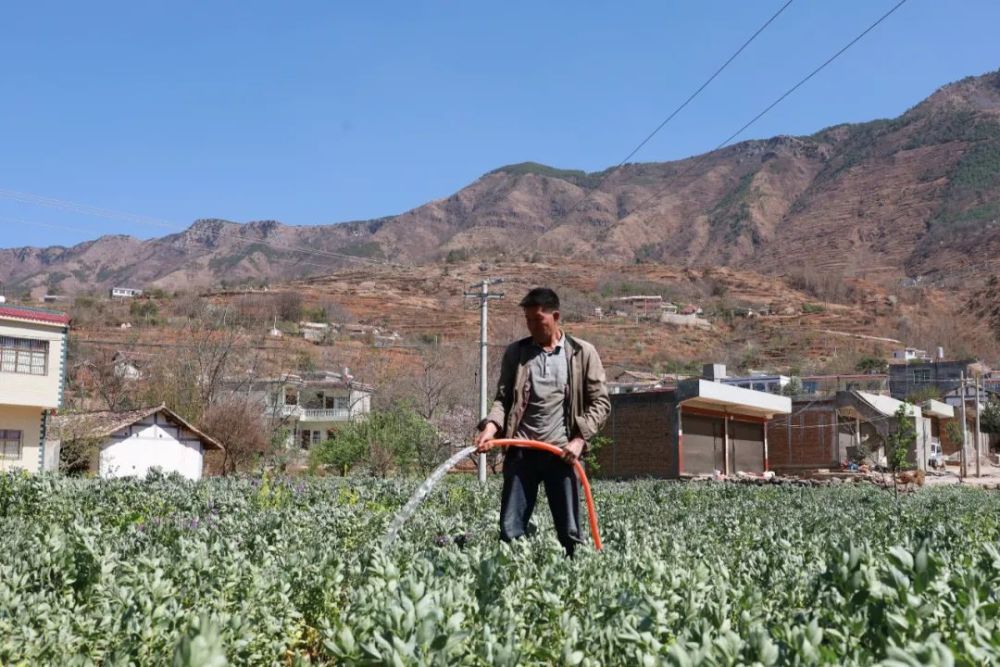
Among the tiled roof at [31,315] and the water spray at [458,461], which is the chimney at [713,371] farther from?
the water spray at [458,461]

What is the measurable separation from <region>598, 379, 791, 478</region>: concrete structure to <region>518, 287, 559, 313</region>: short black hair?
26176 mm

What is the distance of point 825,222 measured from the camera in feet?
507

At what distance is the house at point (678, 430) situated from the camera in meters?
32.7

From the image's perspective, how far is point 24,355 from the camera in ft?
108

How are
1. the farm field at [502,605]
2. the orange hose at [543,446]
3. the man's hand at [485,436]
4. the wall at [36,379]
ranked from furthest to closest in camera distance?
the wall at [36,379]
the orange hose at [543,446]
the man's hand at [485,436]
the farm field at [502,605]

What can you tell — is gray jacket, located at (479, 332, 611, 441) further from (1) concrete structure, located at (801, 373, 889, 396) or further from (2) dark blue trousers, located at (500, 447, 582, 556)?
(1) concrete structure, located at (801, 373, 889, 396)

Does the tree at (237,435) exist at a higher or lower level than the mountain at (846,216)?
lower

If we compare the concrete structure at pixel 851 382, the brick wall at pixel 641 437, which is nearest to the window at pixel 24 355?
the brick wall at pixel 641 437

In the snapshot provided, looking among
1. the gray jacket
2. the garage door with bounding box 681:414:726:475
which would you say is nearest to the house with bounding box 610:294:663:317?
the garage door with bounding box 681:414:726:475

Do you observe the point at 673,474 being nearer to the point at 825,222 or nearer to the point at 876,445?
the point at 876,445

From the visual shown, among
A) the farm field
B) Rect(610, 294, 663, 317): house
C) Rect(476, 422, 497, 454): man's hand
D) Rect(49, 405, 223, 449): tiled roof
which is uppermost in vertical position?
Rect(610, 294, 663, 317): house

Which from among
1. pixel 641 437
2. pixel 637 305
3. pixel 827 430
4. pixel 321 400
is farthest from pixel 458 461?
pixel 637 305

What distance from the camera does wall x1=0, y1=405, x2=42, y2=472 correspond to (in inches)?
1300

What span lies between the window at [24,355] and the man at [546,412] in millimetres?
30594
